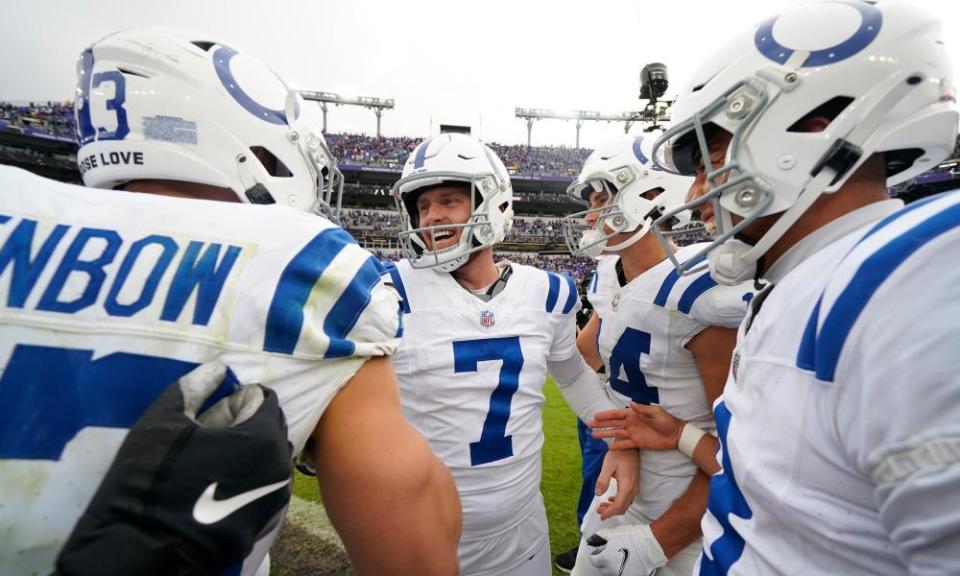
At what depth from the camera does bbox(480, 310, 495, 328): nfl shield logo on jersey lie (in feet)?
6.81

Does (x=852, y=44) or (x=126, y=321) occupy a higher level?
(x=852, y=44)

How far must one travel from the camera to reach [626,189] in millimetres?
2471

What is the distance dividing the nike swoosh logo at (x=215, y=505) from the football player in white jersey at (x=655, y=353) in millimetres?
1396

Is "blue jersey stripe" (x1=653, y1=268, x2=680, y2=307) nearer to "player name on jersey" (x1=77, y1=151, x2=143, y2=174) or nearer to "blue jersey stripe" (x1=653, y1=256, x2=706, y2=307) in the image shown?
"blue jersey stripe" (x1=653, y1=256, x2=706, y2=307)

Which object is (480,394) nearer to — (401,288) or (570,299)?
(401,288)

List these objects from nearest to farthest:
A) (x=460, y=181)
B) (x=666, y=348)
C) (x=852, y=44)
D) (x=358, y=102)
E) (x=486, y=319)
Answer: (x=852, y=44) → (x=666, y=348) → (x=486, y=319) → (x=460, y=181) → (x=358, y=102)

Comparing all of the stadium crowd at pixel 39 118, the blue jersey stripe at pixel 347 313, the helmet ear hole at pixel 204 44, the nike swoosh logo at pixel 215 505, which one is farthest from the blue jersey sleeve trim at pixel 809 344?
the stadium crowd at pixel 39 118

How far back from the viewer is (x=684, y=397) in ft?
6.42

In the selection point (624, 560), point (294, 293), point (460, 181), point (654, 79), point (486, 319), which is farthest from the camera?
point (654, 79)

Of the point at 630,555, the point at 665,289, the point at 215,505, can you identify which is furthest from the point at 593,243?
the point at 215,505

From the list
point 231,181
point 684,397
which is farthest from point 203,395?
point 684,397

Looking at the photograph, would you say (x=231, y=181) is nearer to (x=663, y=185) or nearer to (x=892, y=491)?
(x=892, y=491)

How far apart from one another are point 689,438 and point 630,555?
537 mm

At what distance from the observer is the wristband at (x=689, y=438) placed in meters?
1.86
